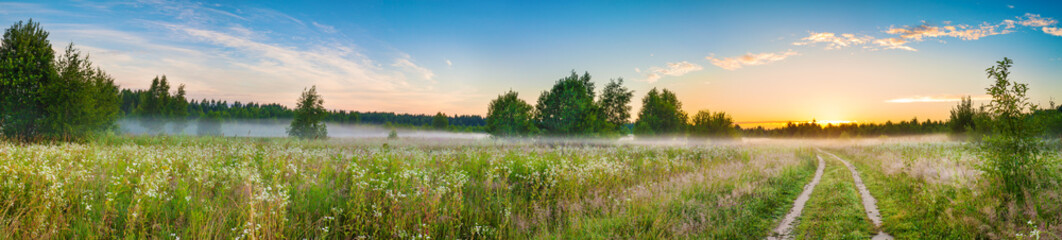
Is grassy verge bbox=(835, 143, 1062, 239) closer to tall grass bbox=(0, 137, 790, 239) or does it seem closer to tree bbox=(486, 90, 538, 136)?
tall grass bbox=(0, 137, 790, 239)

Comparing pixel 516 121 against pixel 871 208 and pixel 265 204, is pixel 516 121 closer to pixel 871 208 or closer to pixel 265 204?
pixel 871 208

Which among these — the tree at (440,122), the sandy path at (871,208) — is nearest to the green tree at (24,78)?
the sandy path at (871,208)

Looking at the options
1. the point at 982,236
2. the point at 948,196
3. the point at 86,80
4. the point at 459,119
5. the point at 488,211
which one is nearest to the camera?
the point at 982,236

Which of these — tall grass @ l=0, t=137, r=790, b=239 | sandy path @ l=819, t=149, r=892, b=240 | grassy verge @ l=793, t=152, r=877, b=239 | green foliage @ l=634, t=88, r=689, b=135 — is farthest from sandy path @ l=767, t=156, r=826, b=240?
green foliage @ l=634, t=88, r=689, b=135

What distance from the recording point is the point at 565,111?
2931cm

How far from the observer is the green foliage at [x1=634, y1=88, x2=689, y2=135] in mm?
46969

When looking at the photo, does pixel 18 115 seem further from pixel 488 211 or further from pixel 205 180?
pixel 488 211

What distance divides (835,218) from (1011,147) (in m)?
4.09

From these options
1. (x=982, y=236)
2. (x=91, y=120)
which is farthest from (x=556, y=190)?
(x=91, y=120)

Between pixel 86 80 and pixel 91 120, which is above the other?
pixel 86 80

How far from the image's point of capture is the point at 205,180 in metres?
7.00

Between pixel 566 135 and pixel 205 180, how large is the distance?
23.6m

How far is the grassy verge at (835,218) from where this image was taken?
715 centimetres

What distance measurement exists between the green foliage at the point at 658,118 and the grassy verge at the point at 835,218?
115ft
